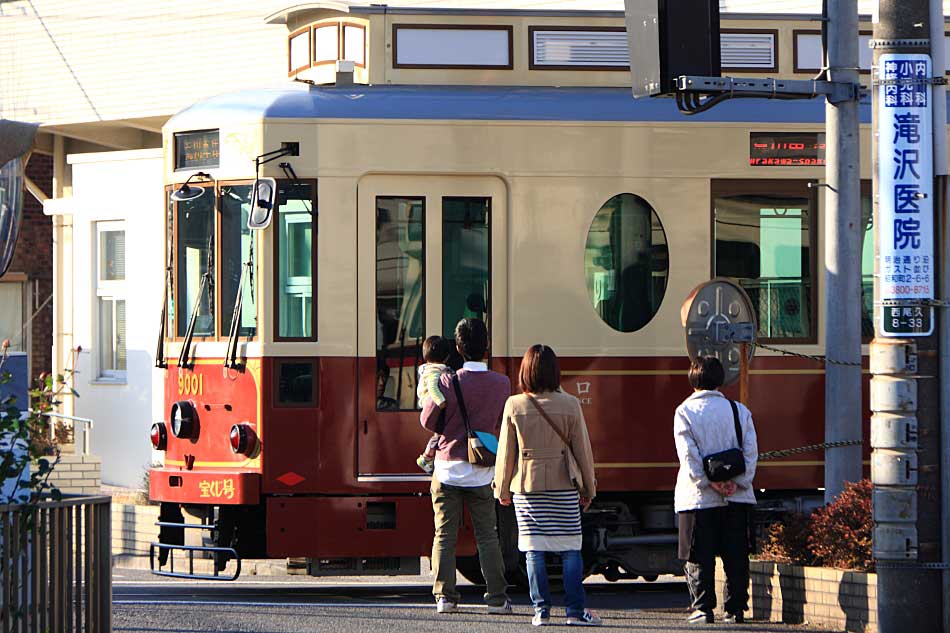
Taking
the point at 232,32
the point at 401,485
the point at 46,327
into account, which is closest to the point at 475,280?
the point at 401,485

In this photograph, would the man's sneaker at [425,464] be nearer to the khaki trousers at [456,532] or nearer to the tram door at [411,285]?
the khaki trousers at [456,532]

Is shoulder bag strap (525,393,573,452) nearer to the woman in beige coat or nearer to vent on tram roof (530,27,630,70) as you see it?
the woman in beige coat

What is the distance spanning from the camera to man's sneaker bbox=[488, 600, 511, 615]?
9914 millimetres

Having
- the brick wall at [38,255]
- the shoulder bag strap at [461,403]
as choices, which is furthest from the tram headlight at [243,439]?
the brick wall at [38,255]

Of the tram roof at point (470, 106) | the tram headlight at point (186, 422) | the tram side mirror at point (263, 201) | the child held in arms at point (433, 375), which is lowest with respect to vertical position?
the tram headlight at point (186, 422)

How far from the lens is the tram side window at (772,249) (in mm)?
11211

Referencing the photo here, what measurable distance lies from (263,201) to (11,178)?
303cm

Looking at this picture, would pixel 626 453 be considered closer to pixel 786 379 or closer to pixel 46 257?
pixel 786 379

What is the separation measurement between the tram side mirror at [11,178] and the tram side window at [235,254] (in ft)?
10.4

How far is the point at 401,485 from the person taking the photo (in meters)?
10.7

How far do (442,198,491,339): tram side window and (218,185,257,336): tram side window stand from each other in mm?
1252

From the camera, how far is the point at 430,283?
10.8 meters

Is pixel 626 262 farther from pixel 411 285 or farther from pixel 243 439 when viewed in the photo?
pixel 243 439

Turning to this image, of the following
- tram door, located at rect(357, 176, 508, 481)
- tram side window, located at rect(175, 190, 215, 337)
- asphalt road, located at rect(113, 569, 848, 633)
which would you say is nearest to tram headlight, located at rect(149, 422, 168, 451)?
tram side window, located at rect(175, 190, 215, 337)
